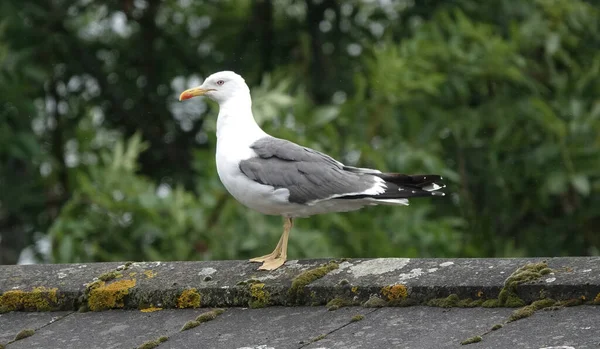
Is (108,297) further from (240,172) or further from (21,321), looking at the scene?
(240,172)

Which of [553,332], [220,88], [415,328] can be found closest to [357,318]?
[415,328]

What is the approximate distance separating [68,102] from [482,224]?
5.82 m

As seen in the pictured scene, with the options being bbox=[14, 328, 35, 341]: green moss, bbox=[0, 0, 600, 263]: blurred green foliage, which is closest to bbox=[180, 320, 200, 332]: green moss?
bbox=[14, 328, 35, 341]: green moss

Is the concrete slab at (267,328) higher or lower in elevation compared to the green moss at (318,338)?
higher

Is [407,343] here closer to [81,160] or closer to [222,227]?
[222,227]

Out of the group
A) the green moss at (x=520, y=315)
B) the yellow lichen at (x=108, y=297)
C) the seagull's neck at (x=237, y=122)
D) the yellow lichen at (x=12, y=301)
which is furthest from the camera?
the seagull's neck at (x=237, y=122)

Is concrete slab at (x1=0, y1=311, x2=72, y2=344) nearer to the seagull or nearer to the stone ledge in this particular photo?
the stone ledge

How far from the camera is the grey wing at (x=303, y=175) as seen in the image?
5145mm

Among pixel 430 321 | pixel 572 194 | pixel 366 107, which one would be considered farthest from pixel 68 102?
pixel 430 321

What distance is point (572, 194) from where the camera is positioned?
37.2 ft

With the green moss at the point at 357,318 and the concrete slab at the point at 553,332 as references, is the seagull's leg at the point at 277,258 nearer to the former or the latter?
the green moss at the point at 357,318

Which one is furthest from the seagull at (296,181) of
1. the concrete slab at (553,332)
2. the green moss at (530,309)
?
the concrete slab at (553,332)

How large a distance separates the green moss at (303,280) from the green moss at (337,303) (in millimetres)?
143

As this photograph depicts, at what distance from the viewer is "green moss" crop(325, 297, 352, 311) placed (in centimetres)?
400
